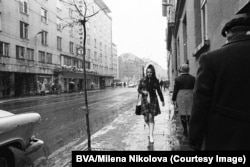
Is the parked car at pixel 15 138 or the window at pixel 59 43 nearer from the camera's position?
the parked car at pixel 15 138

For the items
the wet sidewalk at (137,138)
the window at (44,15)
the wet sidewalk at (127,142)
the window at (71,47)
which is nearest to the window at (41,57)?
the window at (44,15)

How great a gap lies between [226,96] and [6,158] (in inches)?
124

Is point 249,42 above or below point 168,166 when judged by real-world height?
above

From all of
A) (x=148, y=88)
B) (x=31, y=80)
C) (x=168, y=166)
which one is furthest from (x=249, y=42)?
(x=31, y=80)

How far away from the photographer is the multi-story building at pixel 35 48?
25188mm

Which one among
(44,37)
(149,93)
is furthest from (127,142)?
(44,37)

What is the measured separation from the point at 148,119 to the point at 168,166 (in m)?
3.35

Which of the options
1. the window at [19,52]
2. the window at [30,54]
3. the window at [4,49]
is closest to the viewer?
the window at [4,49]

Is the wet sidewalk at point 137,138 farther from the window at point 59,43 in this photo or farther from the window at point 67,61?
the window at point 67,61

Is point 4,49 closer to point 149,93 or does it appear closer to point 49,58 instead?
point 49,58

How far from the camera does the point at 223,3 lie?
4707mm

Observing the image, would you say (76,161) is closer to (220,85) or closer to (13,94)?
(220,85)

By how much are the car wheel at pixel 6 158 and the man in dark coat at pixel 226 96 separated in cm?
274

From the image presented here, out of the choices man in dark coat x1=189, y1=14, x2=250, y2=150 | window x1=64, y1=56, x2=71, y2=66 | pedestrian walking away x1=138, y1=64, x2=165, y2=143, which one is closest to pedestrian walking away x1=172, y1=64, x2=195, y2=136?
pedestrian walking away x1=138, y1=64, x2=165, y2=143
